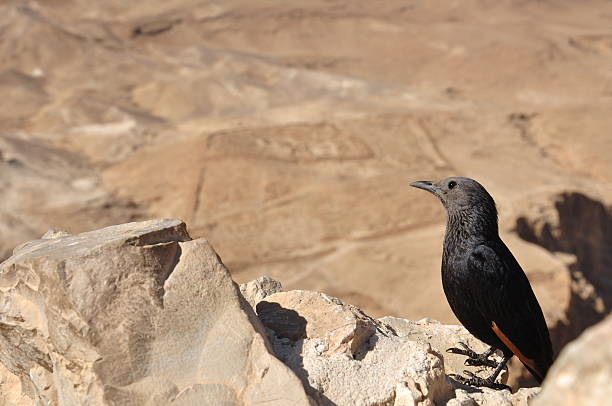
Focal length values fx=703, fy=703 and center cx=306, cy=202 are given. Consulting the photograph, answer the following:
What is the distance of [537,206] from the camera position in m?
11.4

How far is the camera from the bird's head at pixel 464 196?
4.04 m

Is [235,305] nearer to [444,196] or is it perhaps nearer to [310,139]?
[444,196]

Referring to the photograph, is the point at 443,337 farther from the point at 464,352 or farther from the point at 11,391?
the point at 11,391

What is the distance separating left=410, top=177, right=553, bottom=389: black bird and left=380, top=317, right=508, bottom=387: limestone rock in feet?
0.22

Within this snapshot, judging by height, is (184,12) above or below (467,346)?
below

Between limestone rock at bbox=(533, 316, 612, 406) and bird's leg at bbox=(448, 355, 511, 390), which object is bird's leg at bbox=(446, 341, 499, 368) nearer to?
bird's leg at bbox=(448, 355, 511, 390)

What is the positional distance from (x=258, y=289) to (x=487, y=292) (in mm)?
1244

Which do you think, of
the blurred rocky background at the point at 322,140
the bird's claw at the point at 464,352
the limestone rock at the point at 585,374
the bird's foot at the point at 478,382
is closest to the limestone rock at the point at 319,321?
the bird's foot at the point at 478,382

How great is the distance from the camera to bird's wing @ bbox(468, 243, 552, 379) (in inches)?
149

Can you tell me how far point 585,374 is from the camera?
154 cm

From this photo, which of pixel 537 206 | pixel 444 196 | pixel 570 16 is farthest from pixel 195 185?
pixel 570 16

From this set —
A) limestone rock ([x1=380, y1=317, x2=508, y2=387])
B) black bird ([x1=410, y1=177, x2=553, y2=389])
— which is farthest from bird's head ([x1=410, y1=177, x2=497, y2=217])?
limestone rock ([x1=380, y1=317, x2=508, y2=387])

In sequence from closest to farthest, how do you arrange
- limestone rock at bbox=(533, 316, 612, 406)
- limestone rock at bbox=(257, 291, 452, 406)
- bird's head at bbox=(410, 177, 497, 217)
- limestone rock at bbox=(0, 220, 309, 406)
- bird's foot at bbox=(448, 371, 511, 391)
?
1. limestone rock at bbox=(533, 316, 612, 406)
2. limestone rock at bbox=(0, 220, 309, 406)
3. limestone rock at bbox=(257, 291, 452, 406)
4. bird's foot at bbox=(448, 371, 511, 391)
5. bird's head at bbox=(410, 177, 497, 217)

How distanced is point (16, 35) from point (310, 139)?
11.8 meters
